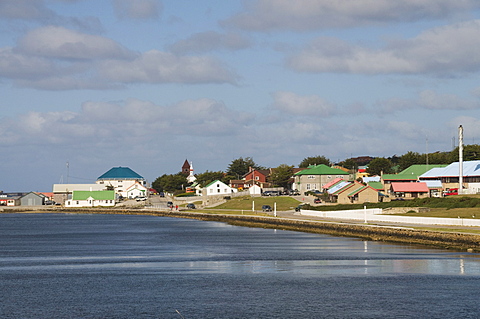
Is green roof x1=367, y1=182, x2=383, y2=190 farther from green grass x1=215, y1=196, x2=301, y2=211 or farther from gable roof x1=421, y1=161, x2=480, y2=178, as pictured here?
green grass x1=215, y1=196, x2=301, y2=211

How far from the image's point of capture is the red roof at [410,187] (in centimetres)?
12669

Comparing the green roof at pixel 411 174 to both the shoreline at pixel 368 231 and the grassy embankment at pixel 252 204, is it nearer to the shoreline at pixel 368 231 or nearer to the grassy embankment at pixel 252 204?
the grassy embankment at pixel 252 204

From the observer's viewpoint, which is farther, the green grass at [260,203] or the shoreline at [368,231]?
the green grass at [260,203]

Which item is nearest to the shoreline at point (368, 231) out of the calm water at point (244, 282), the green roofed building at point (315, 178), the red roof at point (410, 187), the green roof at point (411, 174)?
the calm water at point (244, 282)

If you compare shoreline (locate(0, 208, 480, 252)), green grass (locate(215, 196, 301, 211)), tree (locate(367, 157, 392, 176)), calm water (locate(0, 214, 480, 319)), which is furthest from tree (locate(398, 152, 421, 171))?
calm water (locate(0, 214, 480, 319))

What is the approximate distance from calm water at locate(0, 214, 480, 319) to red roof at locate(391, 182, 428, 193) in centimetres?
6036

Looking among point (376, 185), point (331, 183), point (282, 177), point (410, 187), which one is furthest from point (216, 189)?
point (410, 187)

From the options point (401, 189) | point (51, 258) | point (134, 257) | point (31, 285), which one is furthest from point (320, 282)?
point (401, 189)

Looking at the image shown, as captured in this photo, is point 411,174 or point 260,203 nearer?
point 411,174

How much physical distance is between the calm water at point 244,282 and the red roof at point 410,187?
2376 inches

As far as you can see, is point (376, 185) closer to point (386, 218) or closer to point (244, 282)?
point (386, 218)

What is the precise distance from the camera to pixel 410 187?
12762 centimetres

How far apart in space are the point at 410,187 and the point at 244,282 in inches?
3571

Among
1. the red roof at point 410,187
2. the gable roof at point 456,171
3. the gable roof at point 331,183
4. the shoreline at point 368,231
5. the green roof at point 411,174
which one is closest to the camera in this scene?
the shoreline at point 368,231
